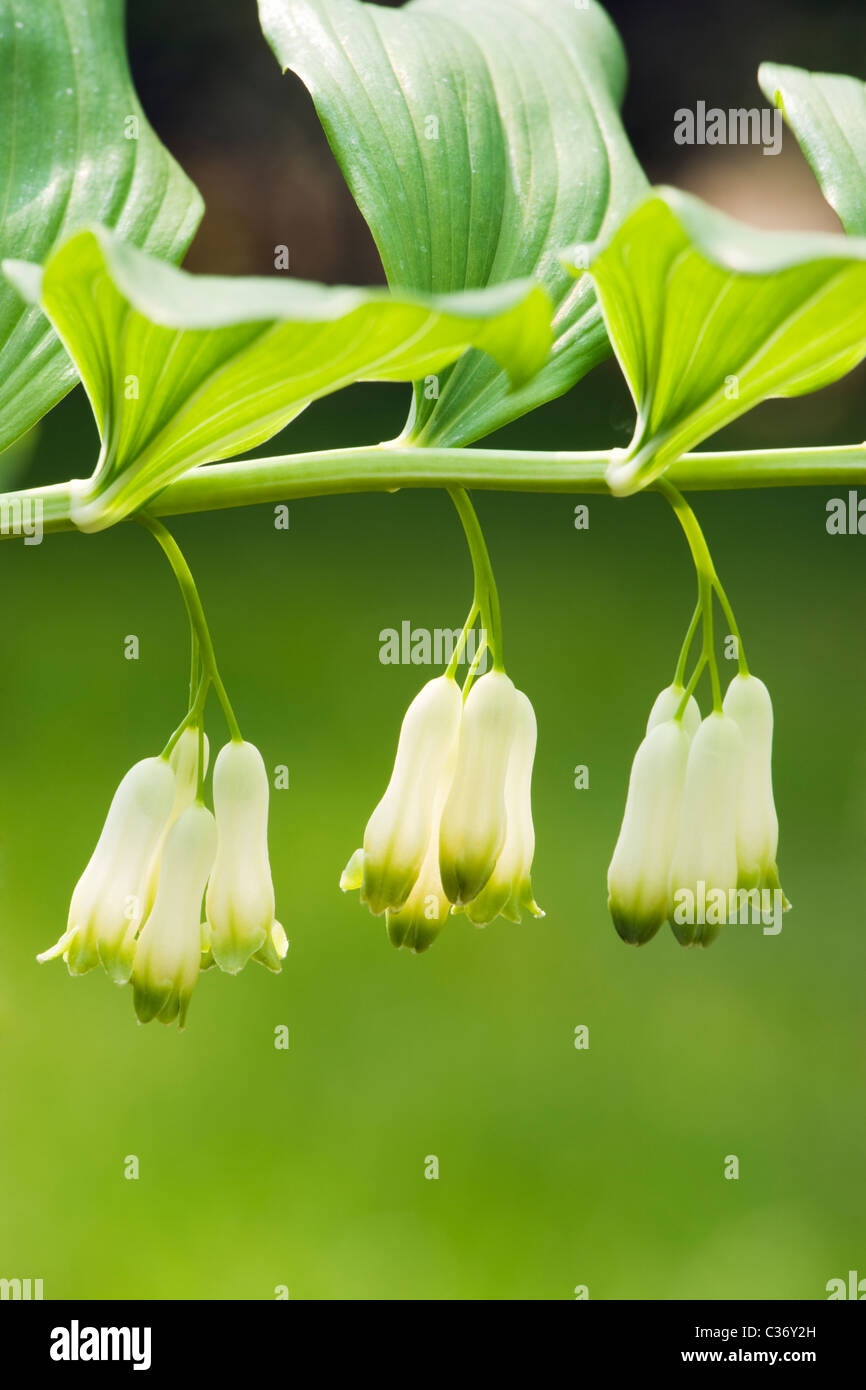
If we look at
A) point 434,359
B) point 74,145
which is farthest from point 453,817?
point 74,145

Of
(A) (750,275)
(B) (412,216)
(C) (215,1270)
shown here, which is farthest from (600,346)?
(C) (215,1270)

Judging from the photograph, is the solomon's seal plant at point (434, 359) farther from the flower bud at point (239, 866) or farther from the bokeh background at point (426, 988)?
the bokeh background at point (426, 988)

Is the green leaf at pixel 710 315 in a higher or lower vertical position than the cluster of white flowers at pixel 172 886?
higher

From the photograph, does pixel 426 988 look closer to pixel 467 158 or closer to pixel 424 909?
pixel 424 909

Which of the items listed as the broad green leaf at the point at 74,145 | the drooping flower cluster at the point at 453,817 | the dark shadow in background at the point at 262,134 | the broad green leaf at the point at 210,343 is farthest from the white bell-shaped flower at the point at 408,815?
the dark shadow in background at the point at 262,134

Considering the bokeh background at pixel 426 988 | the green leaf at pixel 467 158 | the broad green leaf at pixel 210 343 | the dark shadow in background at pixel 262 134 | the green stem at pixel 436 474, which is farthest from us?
the dark shadow in background at pixel 262 134

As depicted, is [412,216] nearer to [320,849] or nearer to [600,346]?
[600,346]

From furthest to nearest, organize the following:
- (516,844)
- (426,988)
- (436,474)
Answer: (426,988) → (516,844) → (436,474)

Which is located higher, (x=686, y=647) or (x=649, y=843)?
(x=686, y=647)

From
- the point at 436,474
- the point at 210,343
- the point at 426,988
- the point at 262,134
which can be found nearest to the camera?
the point at 210,343

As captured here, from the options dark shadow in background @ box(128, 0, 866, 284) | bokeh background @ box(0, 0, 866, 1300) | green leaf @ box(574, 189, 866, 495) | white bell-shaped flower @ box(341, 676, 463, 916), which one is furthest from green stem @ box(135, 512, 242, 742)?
dark shadow in background @ box(128, 0, 866, 284)
